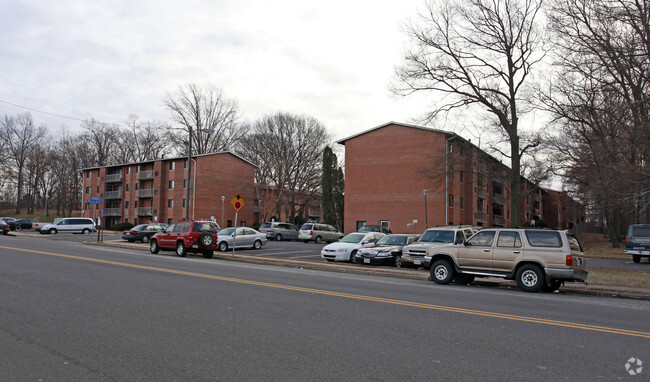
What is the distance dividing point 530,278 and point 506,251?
0.93 meters

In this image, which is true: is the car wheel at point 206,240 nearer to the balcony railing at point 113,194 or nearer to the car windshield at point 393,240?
the car windshield at point 393,240

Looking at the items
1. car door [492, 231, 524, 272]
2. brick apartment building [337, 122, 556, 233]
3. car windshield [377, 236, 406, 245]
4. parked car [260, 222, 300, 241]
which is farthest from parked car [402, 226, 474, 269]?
brick apartment building [337, 122, 556, 233]

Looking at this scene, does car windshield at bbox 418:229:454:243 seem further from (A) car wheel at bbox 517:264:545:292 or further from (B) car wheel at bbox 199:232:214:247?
(B) car wheel at bbox 199:232:214:247

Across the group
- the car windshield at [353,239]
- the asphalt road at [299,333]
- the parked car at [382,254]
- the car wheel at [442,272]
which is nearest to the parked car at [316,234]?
the car windshield at [353,239]

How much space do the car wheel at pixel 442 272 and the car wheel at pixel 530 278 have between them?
1.93m

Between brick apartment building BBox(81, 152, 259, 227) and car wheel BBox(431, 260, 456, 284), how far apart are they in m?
50.4

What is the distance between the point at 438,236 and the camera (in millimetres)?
19078

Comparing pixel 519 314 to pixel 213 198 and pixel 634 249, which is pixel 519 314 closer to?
pixel 634 249

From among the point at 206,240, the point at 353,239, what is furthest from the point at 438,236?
the point at 206,240

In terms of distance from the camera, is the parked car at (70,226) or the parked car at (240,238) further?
the parked car at (70,226)

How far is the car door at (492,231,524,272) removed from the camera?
44.1 ft

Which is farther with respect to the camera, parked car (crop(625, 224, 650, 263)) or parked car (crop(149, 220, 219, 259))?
parked car (crop(625, 224, 650, 263))

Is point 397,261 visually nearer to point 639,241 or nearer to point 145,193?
point 639,241

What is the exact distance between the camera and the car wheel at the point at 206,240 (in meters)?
23.0
